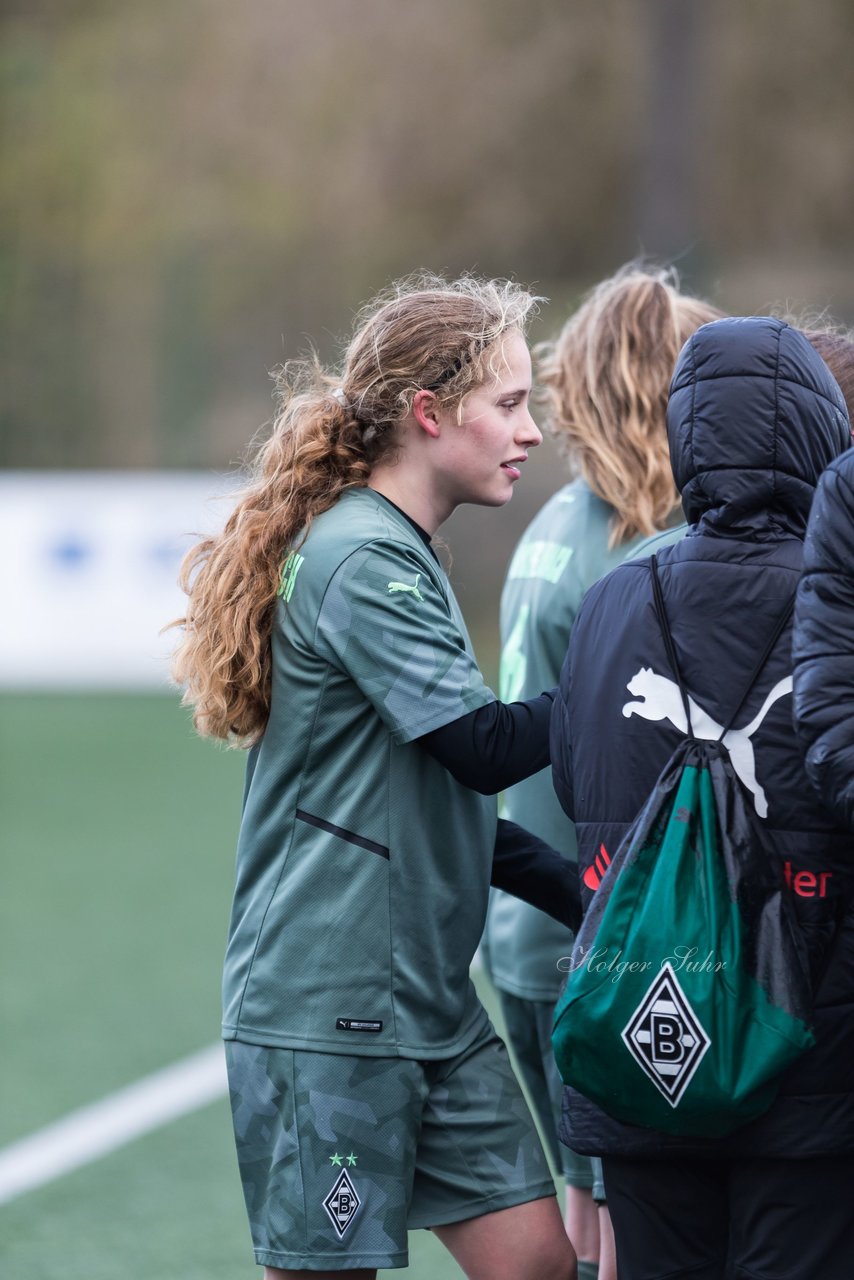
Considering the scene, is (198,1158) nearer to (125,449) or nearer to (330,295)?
(125,449)

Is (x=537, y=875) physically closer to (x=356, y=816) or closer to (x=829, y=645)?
(x=356, y=816)

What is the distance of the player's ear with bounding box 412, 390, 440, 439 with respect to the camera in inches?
119

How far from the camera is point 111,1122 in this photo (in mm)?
5715

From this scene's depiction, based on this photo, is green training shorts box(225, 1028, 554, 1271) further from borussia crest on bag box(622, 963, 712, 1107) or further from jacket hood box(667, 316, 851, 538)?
jacket hood box(667, 316, 851, 538)

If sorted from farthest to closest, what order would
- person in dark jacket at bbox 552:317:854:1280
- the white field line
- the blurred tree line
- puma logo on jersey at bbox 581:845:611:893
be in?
1. the blurred tree line
2. the white field line
3. puma logo on jersey at bbox 581:845:611:893
4. person in dark jacket at bbox 552:317:854:1280

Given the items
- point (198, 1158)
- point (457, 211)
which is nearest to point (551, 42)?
point (457, 211)

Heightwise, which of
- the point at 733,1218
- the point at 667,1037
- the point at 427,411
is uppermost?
the point at 427,411

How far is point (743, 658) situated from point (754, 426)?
0.33 metres

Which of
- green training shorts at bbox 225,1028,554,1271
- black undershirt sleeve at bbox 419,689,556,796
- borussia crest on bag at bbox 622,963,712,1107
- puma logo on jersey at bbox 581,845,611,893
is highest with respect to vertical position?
black undershirt sleeve at bbox 419,689,556,796

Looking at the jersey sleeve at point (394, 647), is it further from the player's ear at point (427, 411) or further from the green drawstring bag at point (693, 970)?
the green drawstring bag at point (693, 970)

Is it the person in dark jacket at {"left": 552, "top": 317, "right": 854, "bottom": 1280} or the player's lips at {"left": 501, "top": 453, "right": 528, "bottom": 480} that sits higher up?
the player's lips at {"left": 501, "top": 453, "right": 528, "bottom": 480}

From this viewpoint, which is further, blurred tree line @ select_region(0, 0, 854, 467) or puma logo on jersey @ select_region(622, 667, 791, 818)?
blurred tree line @ select_region(0, 0, 854, 467)

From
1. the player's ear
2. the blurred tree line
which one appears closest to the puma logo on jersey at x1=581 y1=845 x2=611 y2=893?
the player's ear

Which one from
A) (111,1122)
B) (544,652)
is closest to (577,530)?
(544,652)
